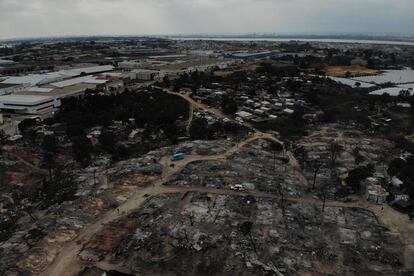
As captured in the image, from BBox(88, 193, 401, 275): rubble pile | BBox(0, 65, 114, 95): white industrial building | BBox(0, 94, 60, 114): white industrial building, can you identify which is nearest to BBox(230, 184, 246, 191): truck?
BBox(88, 193, 401, 275): rubble pile

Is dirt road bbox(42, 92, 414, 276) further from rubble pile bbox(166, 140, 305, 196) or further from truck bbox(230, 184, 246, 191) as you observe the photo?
rubble pile bbox(166, 140, 305, 196)

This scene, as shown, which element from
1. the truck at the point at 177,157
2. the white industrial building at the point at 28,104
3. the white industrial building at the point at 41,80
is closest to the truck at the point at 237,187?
the truck at the point at 177,157

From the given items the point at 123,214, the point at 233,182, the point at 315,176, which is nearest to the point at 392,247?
the point at 315,176

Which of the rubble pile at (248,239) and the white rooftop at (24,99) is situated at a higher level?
the white rooftop at (24,99)

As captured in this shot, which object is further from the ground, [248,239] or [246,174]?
[246,174]

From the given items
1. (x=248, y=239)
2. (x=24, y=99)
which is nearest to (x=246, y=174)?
(x=248, y=239)

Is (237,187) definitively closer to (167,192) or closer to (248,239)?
(167,192)

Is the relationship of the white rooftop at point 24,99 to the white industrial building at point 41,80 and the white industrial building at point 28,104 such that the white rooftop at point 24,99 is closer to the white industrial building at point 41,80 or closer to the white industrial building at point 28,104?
the white industrial building at point 28,104

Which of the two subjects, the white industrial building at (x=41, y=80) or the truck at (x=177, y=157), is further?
the white industrial building at (x=41, y=80)

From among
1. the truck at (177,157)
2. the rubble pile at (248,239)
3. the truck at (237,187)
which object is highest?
the truck at (177,157)

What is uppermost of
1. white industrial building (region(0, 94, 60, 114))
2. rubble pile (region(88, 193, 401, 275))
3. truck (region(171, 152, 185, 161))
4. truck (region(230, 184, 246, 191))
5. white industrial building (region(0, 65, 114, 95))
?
white industrial building (region(0, 65, 114, 95))

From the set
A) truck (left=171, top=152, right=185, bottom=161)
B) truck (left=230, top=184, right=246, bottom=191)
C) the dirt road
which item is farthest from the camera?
truck (left=171, top=152, right=185, bottom=161)

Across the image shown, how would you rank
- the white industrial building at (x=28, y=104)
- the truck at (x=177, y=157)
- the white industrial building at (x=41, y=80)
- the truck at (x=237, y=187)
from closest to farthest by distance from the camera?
1. the truck at (x=237, y=187)
2. the truck at (x=177, y=157)
3. the white industrial building at (x=28, y=104)
4. the white industrial building at (x=41, y=80)
